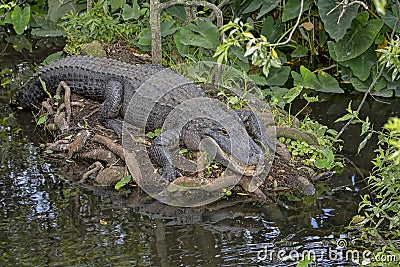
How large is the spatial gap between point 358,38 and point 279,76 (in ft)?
2.96

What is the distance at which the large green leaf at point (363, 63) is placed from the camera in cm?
699

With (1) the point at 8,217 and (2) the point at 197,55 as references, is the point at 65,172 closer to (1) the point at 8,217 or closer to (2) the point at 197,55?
(1) the point at 8,217

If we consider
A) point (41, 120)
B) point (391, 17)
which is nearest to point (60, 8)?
point (41, 120)

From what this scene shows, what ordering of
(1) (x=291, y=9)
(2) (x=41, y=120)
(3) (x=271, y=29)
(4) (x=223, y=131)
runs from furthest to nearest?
(3) (x=271, y=29), (1) (x=291, y=9), (2) (x=41, y=120), (4) (x=223, y=131)

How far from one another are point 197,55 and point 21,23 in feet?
8.78

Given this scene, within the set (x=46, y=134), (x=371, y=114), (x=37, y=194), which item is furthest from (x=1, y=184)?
(x=371, y=114)

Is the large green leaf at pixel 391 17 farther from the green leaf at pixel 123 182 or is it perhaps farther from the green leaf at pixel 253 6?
the green leaf at pixel 123 182

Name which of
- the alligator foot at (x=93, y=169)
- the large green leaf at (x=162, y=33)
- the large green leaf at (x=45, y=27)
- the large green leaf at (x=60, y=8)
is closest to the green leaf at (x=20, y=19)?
the large green leaf at (x=45, y=27)

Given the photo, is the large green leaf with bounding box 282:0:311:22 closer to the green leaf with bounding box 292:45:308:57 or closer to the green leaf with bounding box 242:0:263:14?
the green leaf with bounding box 242:0:263:14

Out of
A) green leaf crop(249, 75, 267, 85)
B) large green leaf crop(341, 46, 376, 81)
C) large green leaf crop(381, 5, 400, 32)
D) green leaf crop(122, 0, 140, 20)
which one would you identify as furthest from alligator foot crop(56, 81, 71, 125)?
large green leaf crop(381, 5, 400, 32)

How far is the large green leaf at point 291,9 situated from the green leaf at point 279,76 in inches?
21.0

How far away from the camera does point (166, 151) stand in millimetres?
5484

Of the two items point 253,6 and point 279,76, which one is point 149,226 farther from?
point 253,6

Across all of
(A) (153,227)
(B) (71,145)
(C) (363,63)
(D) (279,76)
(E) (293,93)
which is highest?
(C) (363,63)
